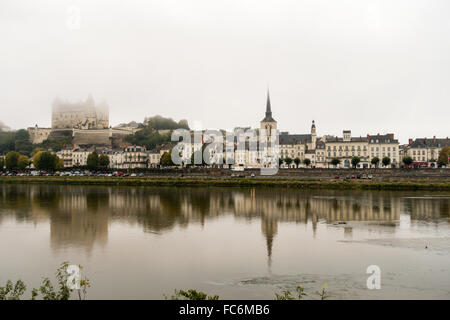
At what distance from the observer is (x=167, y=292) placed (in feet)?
28.2

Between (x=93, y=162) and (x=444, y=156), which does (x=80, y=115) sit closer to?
(x=93, y=162)

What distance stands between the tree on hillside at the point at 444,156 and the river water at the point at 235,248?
3228 centimetres

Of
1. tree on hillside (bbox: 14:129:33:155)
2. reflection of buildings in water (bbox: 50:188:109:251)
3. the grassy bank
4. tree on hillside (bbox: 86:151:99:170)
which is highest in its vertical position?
tree on hillside (bbox: 14:129:33:155)

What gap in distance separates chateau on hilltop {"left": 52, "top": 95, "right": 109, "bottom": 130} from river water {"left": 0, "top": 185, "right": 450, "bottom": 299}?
266ft

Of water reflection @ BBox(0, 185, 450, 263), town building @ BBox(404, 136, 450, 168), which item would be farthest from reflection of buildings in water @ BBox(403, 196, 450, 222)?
town building @ BBox(404, 136, 450, 168)

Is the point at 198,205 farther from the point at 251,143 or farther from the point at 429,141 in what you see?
the point at 429,141

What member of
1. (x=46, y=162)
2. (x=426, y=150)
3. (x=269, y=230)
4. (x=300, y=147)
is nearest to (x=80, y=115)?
(x=46, y=162)

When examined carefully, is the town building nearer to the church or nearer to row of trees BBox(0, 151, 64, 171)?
the church

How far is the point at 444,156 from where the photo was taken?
5156cm

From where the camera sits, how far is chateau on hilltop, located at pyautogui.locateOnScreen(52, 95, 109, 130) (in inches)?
3947

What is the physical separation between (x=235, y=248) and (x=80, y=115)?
95.0 meters

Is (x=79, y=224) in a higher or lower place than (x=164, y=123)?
lower

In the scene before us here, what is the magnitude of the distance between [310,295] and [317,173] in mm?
36980
